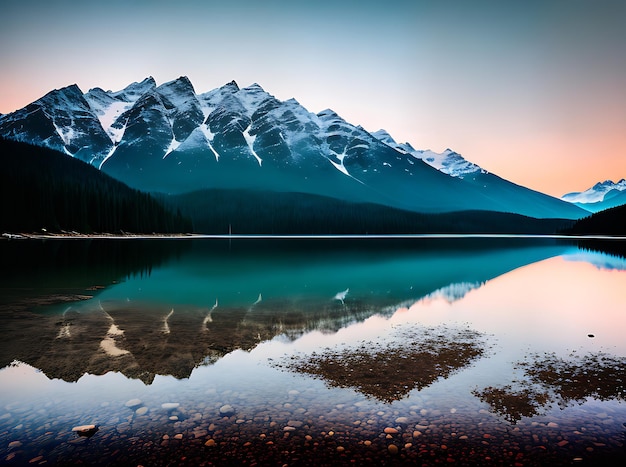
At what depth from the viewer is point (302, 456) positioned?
8562 mm

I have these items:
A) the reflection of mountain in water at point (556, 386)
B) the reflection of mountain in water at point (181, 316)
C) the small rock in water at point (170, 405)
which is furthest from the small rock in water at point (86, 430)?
the reflection of mountain in water at point (556, 386)

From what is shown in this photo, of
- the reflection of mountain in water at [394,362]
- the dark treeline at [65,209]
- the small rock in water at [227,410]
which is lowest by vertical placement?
Result: the reflection of mountain in water at [394,362]

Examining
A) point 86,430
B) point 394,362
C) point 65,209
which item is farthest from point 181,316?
point 65,209

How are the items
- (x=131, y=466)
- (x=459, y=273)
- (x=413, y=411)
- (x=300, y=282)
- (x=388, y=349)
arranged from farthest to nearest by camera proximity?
(x=459, y=273) < (x=300, y=282) < (x=388, y=349) < (x=413, y=411) < (x=131, y=466)

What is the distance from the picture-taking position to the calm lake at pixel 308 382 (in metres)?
8.91

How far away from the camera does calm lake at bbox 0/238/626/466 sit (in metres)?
8.91

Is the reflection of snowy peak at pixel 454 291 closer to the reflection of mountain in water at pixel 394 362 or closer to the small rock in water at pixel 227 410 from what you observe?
the reflection of mountain in water at pixel 394 362

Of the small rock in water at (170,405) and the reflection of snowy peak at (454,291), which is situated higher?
the small rock in water at (170,405)

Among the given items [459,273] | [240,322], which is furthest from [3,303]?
[459,273]

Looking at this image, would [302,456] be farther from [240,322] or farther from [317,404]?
[240,322]

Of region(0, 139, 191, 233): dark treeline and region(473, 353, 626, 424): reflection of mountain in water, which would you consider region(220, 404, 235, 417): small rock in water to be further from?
region(0, 139, 191, 233): dark treeline

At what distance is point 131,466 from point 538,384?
11536mm

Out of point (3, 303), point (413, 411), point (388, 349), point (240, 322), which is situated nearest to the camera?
point (413, 411)

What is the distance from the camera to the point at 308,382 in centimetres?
1294
